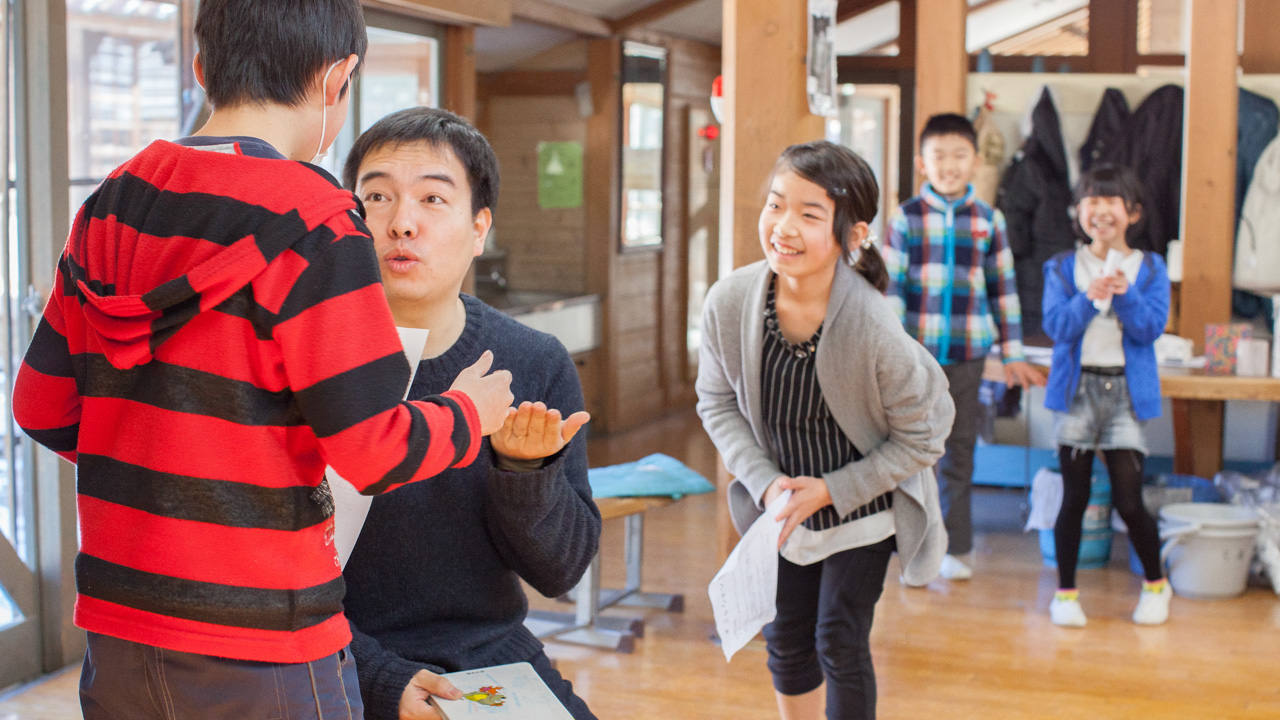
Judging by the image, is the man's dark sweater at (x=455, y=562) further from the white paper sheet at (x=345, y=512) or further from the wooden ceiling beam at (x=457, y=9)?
the wooden ceiling beam at (x=457, y=9)

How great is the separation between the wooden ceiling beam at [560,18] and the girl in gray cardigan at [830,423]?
12.1ft

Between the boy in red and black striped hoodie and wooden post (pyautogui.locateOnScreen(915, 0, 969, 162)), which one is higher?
wooden post (pyautogui.locateOnScreen(915, 0, 969, 162))

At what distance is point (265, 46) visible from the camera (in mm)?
1136

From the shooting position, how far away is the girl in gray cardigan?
85.7 inches

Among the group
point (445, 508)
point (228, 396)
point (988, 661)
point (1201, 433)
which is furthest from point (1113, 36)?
point (228, 396)

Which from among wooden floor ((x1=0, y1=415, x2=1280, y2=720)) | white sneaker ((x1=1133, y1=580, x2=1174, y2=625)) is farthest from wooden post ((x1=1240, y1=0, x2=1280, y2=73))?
white sneaker ((x1=1133, y1=580, x2=1174, y2=625))

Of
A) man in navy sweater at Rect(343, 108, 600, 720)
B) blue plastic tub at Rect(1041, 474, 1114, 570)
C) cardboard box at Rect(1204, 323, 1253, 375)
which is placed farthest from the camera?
blue plastic tub at Rect(1041, 474, 1114, 570)

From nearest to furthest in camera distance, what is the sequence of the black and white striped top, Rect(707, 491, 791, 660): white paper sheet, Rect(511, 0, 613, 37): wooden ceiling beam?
Rect(707, 491, 791, 660): white paper sheet
the black and white striped top
Rect(511, 0, 613, 37): wooden ceiling beam

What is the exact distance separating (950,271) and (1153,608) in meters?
1.22

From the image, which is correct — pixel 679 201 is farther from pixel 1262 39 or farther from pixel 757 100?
pixel 757 100

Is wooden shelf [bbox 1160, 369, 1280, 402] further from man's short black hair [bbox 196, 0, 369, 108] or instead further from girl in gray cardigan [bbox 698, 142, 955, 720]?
man's short black hair [bbox 196, 0, 369, 108]

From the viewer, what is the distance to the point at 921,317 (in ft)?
13.2

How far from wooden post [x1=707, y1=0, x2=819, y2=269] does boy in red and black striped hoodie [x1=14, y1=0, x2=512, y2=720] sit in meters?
2.25

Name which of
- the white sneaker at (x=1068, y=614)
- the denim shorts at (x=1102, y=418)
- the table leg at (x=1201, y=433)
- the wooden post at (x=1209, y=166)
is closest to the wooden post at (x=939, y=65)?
the wooden post at (x=1209, y=166)
